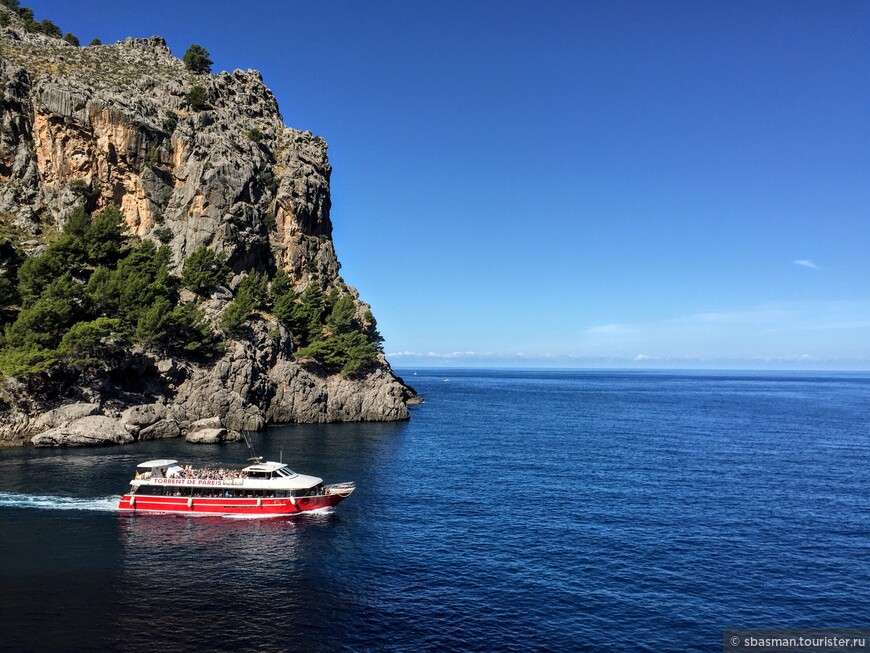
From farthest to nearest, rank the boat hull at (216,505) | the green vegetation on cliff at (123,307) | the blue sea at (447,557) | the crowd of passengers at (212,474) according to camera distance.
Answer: the green vegetation on cliff at (123,307) < the crowd of passengers at (212,474) < the boat hull at (216,505) < the blue sea at (447,557)

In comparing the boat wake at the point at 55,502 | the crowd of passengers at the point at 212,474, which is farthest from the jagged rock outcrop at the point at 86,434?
the crowd of passengers at the point at 212,474

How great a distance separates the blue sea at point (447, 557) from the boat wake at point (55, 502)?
27 centimetres

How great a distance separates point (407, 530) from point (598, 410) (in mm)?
126848

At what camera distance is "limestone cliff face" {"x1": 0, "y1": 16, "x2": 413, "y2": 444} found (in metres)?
108

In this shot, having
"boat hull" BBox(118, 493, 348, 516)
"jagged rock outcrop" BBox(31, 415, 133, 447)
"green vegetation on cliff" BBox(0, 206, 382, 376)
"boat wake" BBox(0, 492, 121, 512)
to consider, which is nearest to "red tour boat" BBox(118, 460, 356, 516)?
"boat hull" BBox(118, 493, 348, 516)

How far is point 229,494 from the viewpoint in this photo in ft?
187

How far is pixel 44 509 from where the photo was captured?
52.9m

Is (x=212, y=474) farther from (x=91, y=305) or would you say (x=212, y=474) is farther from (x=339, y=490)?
(x=91, y=305)

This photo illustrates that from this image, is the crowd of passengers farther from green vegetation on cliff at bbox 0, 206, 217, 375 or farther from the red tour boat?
green vegetation on cliff at bbox 0, 206, 217, 375

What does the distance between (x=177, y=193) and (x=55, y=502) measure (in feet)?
332

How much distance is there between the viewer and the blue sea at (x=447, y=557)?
3328cm

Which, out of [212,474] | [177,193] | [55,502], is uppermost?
[177,193]

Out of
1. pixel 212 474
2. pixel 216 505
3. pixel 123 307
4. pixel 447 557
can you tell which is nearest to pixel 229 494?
pixel 216 505

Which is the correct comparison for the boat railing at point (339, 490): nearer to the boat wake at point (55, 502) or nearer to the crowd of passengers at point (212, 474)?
the crowd of passengers at point (212, 474)
